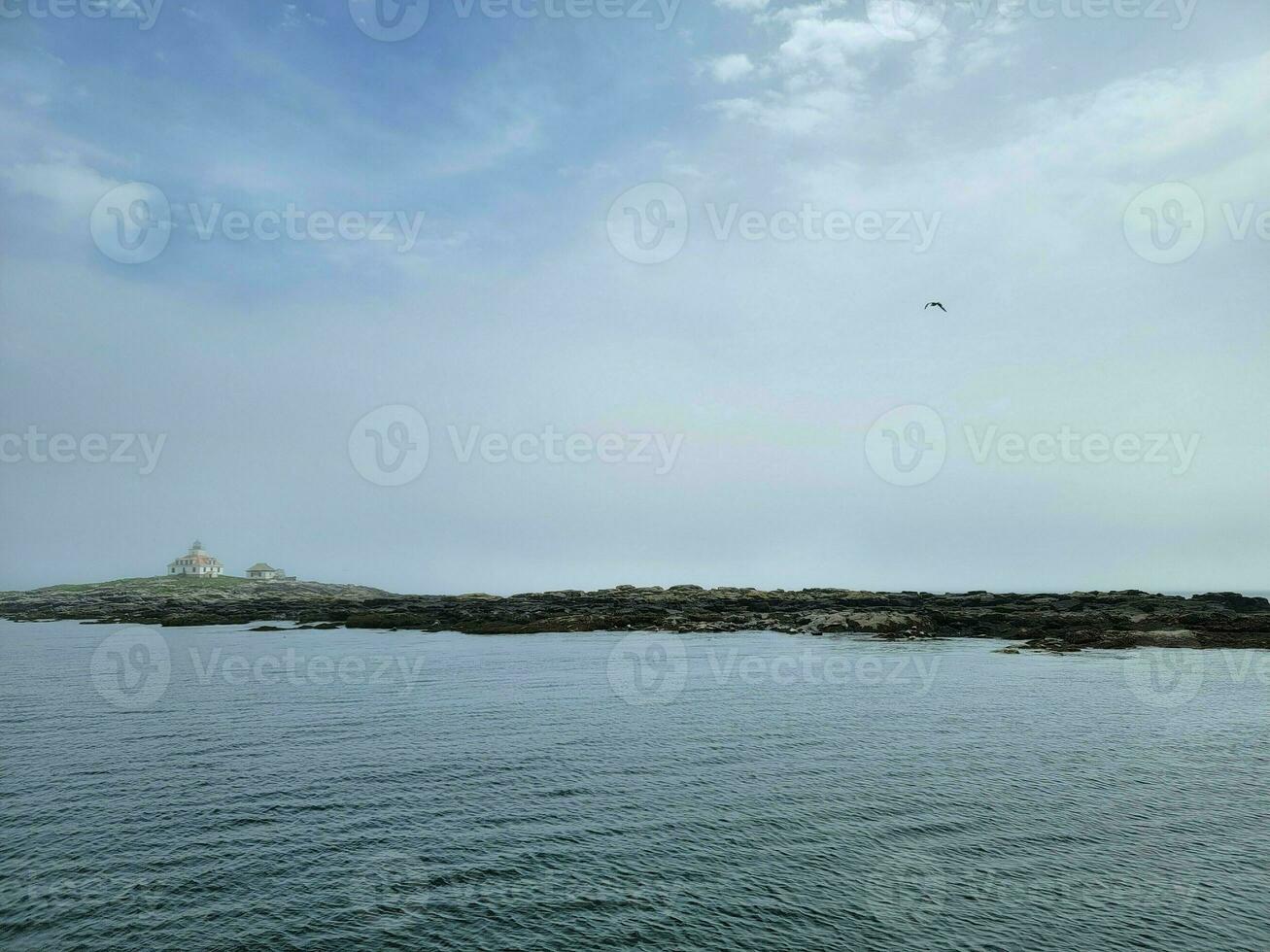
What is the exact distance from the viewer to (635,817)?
89.9 ft

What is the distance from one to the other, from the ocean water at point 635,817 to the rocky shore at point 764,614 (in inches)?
1730

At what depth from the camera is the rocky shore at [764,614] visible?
9425 centimetres

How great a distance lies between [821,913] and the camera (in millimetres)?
20141

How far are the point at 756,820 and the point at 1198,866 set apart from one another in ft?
47.3

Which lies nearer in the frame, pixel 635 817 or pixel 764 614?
pixel 635 817

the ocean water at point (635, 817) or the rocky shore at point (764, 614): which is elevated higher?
the rocky shore at point (764, 614)

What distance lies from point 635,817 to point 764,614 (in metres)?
108

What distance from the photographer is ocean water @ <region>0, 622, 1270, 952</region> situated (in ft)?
64.3

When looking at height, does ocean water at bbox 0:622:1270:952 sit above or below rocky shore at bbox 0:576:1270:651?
below

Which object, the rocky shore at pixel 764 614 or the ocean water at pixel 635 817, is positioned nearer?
the ocean water at pixel 635 817

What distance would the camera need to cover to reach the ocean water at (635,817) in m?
19.6

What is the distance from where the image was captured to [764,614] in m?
132

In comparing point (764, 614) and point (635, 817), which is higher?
point (764, 614)

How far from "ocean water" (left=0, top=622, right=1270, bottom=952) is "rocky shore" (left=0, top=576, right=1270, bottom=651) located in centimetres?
4395
